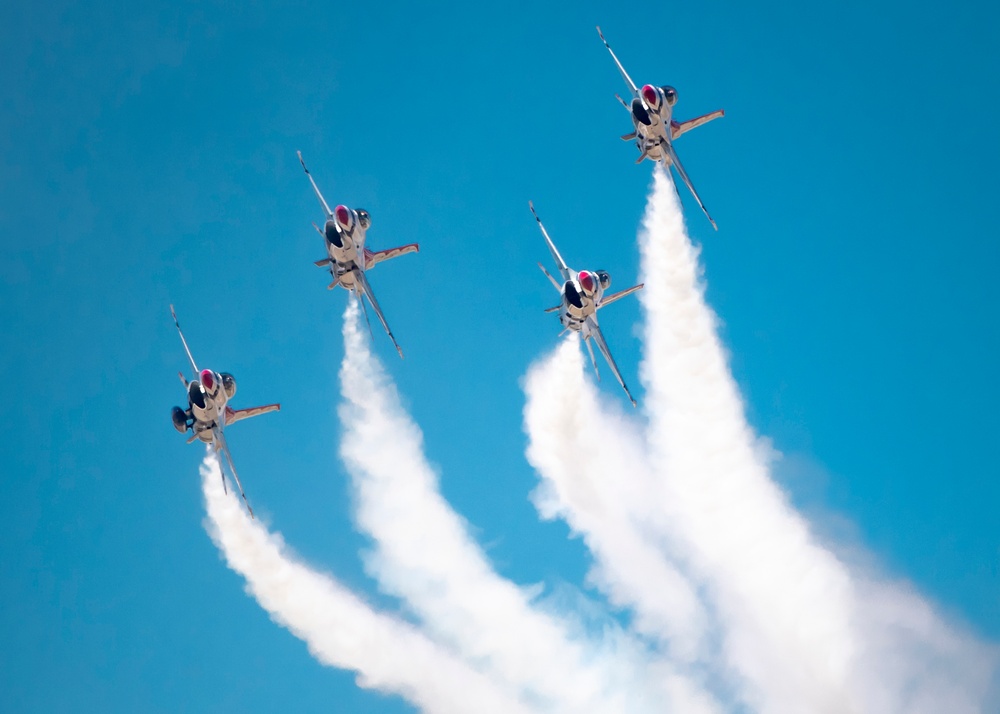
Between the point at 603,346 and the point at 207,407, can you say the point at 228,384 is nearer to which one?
the point at 207,407

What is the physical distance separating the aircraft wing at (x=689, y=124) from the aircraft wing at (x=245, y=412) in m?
26.1

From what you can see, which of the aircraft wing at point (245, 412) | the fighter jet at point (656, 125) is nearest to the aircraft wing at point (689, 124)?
the fighter jet at point (656, 125)

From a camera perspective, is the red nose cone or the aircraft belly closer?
the red nose cone

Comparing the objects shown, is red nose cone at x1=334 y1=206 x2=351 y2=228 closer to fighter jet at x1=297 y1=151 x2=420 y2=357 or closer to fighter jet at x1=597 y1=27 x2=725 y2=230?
fighter jet at x1=297 y1=151 x2=420 y2=357

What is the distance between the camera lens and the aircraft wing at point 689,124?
7712 centimetres

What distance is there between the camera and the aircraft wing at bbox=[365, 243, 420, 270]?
78250 millimetres

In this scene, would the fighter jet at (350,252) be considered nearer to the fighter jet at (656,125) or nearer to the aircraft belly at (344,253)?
the aircraft belly at (344,253)

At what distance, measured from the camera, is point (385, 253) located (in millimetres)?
79312

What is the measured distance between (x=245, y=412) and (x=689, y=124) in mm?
28673

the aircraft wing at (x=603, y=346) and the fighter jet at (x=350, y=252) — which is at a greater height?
the fighter jet at (x=350, y=252)

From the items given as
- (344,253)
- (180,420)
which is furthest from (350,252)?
(180,420)

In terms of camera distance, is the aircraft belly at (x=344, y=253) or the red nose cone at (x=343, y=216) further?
the aircraft belly at (x=344, y=253)

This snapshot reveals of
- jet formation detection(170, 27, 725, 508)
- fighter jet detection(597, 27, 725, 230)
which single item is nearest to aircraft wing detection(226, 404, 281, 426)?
A: jet formation detection(170, 27, 725, 508)

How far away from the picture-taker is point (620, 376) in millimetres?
78000
